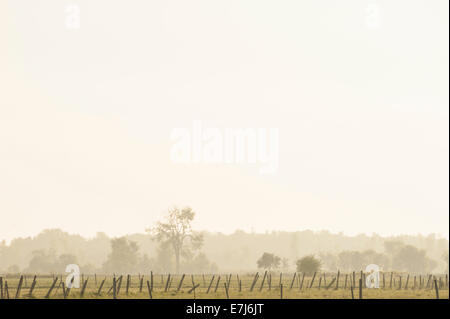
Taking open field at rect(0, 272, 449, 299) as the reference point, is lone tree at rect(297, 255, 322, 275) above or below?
above

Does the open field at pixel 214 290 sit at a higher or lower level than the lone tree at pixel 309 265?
lower

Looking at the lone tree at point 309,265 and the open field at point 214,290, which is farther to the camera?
the lone tree at point 309,265

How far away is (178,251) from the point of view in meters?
193

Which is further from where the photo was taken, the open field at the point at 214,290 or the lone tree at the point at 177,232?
the lone tree at the point at 177,232

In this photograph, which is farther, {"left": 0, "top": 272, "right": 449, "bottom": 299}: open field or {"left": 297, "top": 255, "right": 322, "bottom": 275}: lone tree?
{"left": 297, "top": 255, "right": 322, "bottom": 275}: lone tree

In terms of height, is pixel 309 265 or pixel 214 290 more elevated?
pixel 309 265

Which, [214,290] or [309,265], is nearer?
[214,290]

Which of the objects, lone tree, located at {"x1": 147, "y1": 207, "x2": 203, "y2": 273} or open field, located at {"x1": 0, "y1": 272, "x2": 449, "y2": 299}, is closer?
open field, located at {"x1": 0, "y1": 272, "x2": 449, "y2": 299}

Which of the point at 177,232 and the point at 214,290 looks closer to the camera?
the point at 214,290
